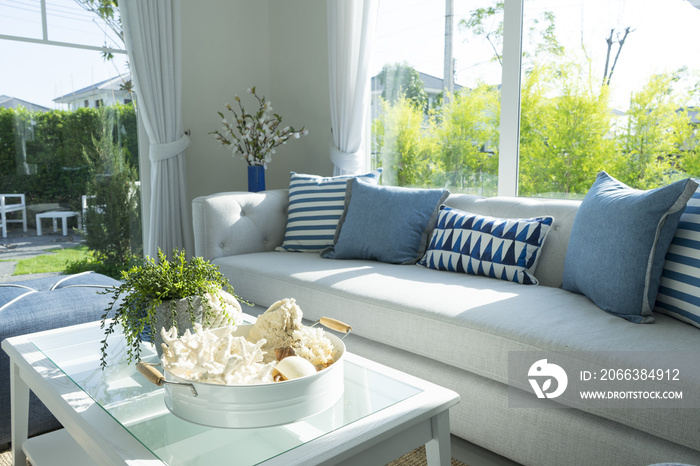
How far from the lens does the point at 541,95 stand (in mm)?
2805

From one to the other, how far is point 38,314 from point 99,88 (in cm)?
227

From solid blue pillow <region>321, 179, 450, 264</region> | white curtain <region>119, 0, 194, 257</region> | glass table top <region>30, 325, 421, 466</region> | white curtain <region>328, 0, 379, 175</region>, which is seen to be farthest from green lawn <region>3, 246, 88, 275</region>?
glass table top <region>30, 325, 421, 466</region>

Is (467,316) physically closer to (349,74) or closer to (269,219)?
(269,219)

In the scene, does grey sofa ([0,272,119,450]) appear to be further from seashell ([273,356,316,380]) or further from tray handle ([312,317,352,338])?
seashell ([273,356,316,380])

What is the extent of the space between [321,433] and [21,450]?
3.58 feet

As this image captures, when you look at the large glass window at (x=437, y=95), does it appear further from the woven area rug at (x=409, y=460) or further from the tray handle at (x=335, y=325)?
the tray handle at (x=335, y=325)

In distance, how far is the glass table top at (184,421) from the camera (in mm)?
982

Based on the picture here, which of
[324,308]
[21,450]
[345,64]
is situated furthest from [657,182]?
[21,450]

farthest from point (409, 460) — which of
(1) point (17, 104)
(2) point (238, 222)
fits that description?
(1) point (17, 104)

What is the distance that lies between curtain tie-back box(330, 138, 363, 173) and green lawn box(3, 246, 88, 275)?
1.79m

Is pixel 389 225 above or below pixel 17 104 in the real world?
below

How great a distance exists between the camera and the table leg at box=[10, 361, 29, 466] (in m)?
1.55

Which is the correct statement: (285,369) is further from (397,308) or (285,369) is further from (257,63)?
(257,63)

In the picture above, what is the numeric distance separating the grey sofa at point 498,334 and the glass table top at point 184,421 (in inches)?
20.0
